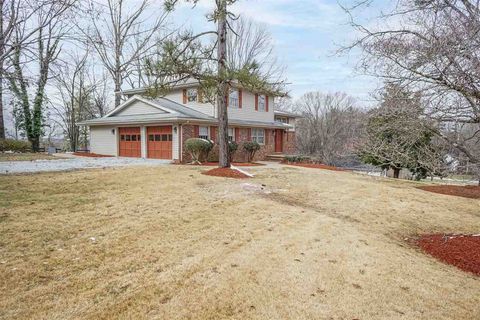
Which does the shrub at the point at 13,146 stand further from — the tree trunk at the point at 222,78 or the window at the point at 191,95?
the tree trunk at the point at 222,78

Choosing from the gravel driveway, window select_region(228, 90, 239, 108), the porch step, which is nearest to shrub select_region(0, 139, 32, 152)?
the gravel driveway

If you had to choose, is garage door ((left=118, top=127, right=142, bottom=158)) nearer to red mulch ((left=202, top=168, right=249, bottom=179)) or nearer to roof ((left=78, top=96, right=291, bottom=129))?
roof ((left=78, top=96, right=291, bottom=129))

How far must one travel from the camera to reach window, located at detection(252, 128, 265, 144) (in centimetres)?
2284

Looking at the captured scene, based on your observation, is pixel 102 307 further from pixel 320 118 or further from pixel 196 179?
pixel 320 118

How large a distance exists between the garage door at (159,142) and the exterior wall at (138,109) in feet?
4.15

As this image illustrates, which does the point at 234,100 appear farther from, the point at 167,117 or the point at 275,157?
the point at 167,117

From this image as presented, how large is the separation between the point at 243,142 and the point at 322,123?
1816cm

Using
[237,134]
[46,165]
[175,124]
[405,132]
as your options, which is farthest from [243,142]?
[405,132]

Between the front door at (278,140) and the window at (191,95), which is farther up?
the window at (191,95)

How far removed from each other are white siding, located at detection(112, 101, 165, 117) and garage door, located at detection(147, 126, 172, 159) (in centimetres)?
127

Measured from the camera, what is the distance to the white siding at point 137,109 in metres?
19.7

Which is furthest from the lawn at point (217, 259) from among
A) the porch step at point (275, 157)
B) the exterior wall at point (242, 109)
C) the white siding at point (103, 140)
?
the porch step at point (275, 157)

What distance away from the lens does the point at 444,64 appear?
3.91 m

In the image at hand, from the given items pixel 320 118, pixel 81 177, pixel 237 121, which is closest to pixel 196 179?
pixel 81 177
